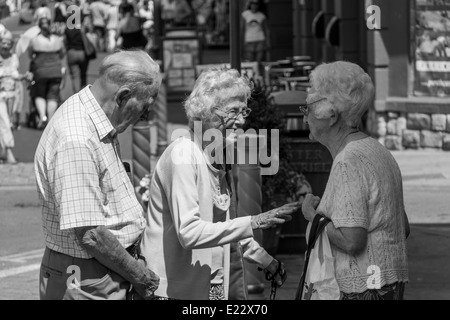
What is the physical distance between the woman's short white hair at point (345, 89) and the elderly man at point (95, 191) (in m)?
0.65

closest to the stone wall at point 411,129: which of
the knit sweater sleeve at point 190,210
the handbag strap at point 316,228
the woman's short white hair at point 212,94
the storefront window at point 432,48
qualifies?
the storefront window at point 432,48

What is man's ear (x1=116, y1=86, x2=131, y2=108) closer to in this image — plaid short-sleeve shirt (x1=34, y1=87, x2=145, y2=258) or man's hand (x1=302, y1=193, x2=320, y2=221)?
plaid short-sleeve shirt (x1=34, y1=87, x2=145, y2=258)

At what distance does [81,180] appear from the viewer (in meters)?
4.15

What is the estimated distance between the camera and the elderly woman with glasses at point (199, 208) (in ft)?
14.7

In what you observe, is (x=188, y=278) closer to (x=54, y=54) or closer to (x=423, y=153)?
(x=423, y=153)

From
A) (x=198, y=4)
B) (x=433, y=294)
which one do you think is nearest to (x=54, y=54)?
(x=433, y=294)

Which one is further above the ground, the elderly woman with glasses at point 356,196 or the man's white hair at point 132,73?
the man's white hair at point 132,73

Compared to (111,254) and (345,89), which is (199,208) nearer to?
(111,254)

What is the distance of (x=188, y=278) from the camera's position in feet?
15.0

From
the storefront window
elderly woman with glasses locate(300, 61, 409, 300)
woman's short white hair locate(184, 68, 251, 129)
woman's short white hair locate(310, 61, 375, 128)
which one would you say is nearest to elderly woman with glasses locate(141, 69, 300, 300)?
woman's short white hair locate(184, 68, 251, 129)

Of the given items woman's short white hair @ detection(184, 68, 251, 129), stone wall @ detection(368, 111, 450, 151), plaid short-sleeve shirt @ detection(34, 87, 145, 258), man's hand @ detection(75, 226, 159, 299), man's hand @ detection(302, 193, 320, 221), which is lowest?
stone wall @ detection(368, 111, 450, 151)

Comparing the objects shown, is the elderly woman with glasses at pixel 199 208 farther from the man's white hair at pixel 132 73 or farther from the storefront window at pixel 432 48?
the storefront window at pixel 432 48

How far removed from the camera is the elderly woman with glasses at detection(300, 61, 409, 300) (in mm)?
4160

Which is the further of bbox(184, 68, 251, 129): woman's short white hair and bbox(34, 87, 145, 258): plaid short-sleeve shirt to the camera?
bbox(184, 68, 251, 129): woman's short white hair
